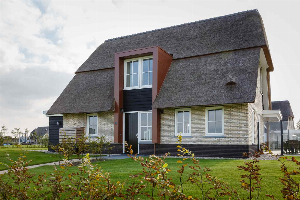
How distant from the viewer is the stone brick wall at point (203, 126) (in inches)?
537

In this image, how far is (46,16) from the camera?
37.5 ft

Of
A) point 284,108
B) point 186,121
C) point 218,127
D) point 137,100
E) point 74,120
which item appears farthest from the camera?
point 284,108

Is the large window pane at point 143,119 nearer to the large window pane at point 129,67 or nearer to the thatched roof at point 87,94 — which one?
the thatched roof at point 87,94

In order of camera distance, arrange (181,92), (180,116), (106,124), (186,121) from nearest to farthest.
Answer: (181,92), (186,121), (180,116), (106,124)

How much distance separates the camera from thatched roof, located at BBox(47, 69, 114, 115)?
17094 mm

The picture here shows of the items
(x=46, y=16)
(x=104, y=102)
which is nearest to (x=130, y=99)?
(x=104, y=102)

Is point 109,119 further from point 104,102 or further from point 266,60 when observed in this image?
point 266,60

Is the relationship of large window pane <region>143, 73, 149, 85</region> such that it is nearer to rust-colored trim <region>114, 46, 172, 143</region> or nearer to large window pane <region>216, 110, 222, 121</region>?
rust-colored trim <region>114, 46, 172, 143</region>

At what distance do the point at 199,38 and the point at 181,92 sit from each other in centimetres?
404

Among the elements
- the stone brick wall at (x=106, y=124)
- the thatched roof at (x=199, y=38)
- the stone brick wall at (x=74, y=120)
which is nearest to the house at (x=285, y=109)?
the thatched roof at (x=199, y=38)

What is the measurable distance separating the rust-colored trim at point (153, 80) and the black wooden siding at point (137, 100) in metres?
0.29

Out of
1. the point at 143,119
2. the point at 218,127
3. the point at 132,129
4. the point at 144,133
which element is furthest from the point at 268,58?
the point at 132,129

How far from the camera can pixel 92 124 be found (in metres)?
18.1

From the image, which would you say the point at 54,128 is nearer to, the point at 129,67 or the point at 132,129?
the point at 132,129
